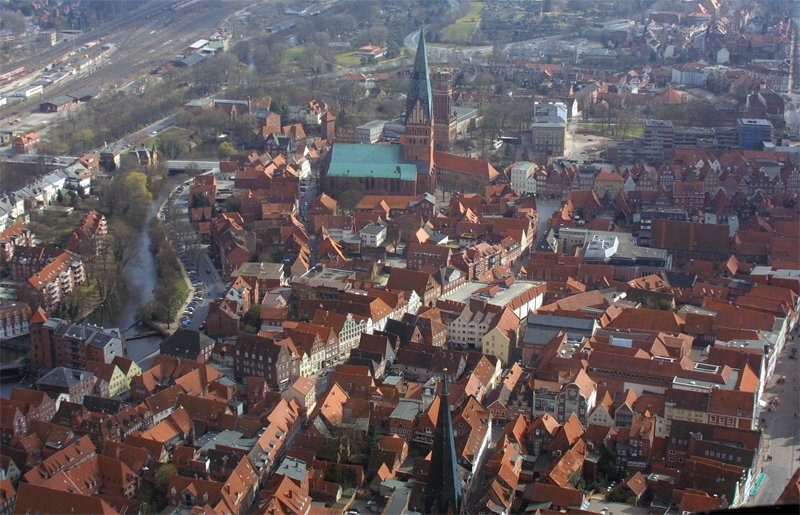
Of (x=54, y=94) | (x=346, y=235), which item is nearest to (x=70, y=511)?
(x=346, y=235)

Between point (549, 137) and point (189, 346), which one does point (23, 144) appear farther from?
point (189, 346)

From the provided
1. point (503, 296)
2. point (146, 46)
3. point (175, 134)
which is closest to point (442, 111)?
point (175, 134)

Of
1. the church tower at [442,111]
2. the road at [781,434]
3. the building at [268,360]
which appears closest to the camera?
the road at [781,434]

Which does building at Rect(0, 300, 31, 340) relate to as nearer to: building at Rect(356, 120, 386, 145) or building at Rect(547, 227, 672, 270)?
building at Rect(547, 227, 672, 270)

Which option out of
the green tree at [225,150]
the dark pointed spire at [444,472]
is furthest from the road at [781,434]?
the green tree at [225,150]

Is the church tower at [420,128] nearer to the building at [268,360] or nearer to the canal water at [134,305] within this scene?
the canal water at [134,305]

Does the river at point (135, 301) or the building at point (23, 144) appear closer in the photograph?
the river at point (135, 301)

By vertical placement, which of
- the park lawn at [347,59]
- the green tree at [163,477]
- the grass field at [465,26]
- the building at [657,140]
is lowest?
the grass field at [465,26]

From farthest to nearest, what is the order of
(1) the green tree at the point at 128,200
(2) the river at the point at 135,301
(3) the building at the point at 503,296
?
(1) the green tree at the point at 128,200
(3) the building at the point at 503,296
(2) the river at the point at 135,301
